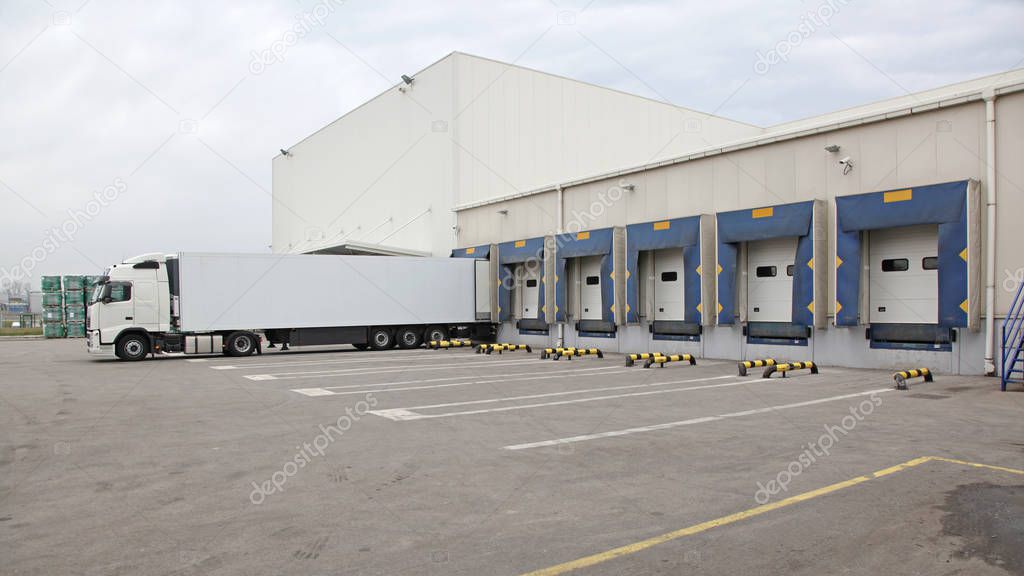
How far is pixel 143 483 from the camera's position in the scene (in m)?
6.11

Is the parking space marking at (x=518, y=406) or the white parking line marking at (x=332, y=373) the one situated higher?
the parking space marking at (x=518, y=406)

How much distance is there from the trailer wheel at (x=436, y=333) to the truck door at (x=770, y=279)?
39.9 ft

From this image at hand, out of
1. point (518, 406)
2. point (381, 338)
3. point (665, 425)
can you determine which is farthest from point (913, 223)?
point (381, 338)

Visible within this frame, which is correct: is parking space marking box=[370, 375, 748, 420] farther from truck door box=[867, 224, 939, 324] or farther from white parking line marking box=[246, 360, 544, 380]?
white parking line marking box=[246, 360, 544, 380]

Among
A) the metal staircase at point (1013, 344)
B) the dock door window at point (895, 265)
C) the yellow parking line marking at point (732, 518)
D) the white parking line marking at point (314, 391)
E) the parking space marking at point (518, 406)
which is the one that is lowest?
the white parking line marking at point (314, 391)

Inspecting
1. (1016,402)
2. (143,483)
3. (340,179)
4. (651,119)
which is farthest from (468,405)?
(340,179)

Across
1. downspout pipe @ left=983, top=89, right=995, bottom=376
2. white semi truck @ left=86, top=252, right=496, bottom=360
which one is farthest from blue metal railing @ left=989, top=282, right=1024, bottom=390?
white semi truck @ left=86, top=252, right=496, bottom=360

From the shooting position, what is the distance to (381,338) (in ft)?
81.8

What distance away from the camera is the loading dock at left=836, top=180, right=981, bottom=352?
1373 centimetres

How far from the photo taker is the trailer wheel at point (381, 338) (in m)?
24.8

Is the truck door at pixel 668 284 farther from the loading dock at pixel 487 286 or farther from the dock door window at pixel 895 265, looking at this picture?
the loading dock at pixel 487 286

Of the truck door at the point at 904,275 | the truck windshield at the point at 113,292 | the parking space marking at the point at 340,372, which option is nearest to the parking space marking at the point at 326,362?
the parking space marking at the point at 340,372

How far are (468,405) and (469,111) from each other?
23.3 metres

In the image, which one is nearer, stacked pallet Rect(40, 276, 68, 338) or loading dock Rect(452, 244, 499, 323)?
loading dock Rect(452, 244, 499, 323)
